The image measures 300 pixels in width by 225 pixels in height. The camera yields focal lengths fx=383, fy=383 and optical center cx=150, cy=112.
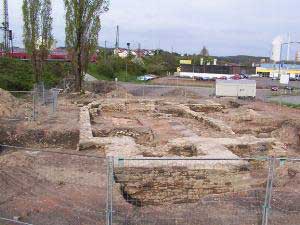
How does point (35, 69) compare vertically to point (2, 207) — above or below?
above

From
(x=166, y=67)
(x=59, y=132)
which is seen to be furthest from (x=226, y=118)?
(x=166, y=67)

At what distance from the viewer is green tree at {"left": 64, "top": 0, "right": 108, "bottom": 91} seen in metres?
27.4

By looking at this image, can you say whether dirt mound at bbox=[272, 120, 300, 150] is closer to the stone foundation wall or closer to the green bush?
the stone foundation wall

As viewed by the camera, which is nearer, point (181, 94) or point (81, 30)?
point (81, 30)

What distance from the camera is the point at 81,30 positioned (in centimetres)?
2761

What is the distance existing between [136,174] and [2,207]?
3.24 meters

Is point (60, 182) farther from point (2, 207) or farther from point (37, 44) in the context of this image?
point (37, 44)

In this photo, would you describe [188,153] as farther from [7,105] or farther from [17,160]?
[7,105]

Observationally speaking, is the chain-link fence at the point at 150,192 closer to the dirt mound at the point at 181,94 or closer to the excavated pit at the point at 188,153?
the excavated pit at the point at 188,153

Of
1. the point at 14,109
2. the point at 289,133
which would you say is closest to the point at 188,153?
the point at 289,133

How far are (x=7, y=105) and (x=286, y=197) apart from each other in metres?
14.9

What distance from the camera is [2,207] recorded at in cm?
717

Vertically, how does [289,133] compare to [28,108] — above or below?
below

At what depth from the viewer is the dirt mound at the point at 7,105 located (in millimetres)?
17906
